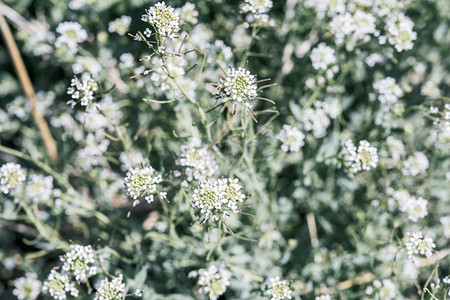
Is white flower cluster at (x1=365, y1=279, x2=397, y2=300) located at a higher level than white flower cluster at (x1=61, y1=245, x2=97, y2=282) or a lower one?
lower

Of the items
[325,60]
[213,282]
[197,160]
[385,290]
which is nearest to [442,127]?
[325,60]

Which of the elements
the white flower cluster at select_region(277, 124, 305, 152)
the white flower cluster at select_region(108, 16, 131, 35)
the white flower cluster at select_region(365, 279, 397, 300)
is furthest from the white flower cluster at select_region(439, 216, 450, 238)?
the white flower cluster at select_region(108, 16, 131, 35)

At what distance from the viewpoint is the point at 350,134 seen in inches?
148

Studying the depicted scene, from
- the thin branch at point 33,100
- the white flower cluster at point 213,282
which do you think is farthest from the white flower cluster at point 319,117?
the thin branch at point 33,100

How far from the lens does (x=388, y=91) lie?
3.38 metres

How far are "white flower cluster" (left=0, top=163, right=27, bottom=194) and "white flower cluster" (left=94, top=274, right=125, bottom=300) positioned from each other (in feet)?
3.48

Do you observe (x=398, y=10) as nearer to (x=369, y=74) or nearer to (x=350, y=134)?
(x=369, y=74)

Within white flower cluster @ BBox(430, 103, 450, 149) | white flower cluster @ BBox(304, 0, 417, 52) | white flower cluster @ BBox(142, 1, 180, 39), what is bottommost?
white flower cluster @ BBox(430, 103, 450, 149)

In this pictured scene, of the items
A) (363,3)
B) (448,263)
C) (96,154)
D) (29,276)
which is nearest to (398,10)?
(363,3)

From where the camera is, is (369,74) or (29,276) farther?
(369,74)

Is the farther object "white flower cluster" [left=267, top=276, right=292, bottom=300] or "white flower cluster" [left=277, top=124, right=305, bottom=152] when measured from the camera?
"white flower cluster" [left=277, top=124, right=305, bottom=152]

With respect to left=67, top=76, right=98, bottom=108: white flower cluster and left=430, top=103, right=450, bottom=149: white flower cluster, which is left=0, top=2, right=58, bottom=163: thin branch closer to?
left=67, top=76, right=98, bottom=108: white flower cluster

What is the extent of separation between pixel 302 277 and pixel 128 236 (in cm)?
142

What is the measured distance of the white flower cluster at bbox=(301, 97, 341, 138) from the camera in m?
3.50
